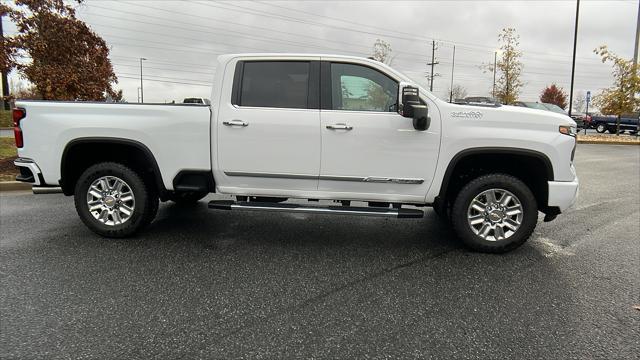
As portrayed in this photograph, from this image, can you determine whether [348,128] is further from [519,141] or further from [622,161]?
[622,161]

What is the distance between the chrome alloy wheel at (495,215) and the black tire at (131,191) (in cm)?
354

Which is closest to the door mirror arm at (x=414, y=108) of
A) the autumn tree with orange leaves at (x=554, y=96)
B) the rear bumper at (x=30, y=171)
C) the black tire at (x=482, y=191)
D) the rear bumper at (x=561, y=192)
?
the black tire at (x=482, y=191)

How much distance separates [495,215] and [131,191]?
3.94 meters

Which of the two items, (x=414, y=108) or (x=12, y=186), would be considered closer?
(x=414, y=108)

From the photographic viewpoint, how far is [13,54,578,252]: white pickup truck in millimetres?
4492

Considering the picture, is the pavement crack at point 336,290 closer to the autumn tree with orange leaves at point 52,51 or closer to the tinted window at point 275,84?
the tinted window at point 275,84

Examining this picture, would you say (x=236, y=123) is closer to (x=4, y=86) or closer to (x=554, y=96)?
(x=4, y=86)

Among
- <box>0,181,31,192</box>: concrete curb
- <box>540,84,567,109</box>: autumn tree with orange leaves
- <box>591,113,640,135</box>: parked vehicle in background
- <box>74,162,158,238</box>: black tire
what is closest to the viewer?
<box>74,162,158,238</box>: black tire

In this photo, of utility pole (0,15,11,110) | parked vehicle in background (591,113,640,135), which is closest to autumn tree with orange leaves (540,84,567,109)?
parked vehicle in background (591,113,640,135)

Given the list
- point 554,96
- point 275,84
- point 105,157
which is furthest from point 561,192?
point 554,96

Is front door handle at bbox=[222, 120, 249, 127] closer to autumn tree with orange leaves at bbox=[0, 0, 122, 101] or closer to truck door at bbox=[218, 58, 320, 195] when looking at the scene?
truck door at bbox=[218, 58, 320, 195]

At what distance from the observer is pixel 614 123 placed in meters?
31.4

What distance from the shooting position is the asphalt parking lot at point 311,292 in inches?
111

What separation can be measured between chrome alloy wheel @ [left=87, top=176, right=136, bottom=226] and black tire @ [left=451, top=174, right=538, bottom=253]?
11.7ft
